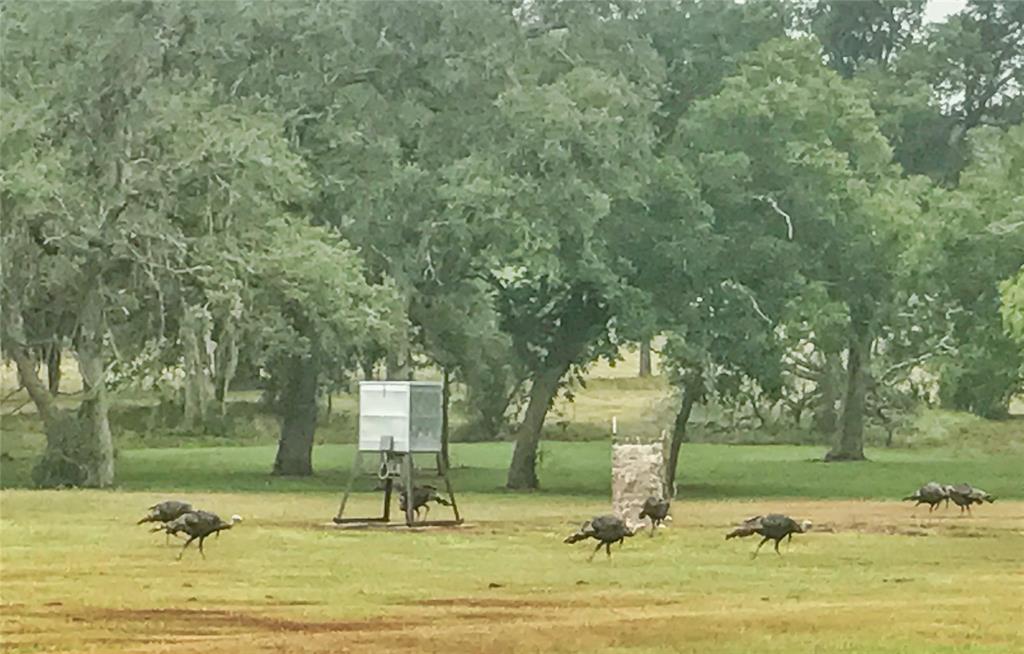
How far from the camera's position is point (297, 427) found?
39.0 metres

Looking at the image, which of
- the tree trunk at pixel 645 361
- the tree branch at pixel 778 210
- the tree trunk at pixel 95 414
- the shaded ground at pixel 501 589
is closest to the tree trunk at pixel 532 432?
the tree trunk at pixel 645 361

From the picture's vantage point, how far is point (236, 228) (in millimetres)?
33375

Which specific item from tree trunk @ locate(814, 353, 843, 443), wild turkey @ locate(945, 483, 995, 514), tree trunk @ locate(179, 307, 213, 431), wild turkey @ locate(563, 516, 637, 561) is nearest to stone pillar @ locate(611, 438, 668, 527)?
wild turkey @ locate(563, 516, 637, 561)

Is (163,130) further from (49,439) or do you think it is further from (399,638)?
(399,638)

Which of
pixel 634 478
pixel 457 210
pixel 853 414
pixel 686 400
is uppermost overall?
pixel 457 210

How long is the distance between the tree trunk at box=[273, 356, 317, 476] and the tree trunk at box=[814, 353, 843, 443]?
11.1 m

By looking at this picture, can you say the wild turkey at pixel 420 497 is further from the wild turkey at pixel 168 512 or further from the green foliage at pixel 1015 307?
the green foliage at pixel 1015 307

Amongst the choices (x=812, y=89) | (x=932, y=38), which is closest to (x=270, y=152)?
(x=812, y=89)

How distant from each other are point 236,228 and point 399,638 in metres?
18.6

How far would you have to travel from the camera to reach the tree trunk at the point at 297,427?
3862 cm

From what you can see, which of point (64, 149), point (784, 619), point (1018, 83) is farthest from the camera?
point (1018, 83)

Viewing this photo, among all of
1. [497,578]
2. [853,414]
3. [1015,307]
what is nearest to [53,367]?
[1015,307]

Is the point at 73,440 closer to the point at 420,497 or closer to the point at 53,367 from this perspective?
the point at 53,367

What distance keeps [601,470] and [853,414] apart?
17.1 ft
